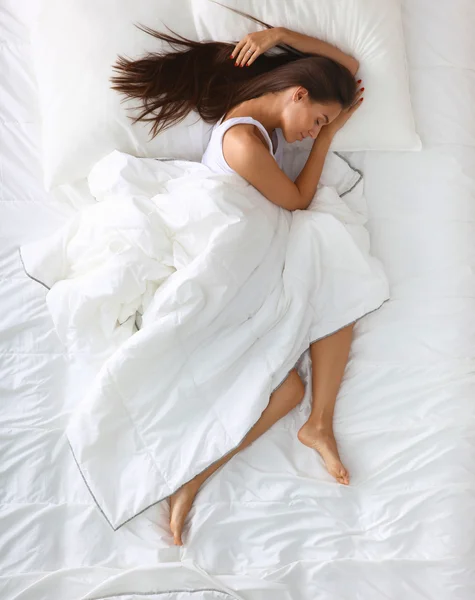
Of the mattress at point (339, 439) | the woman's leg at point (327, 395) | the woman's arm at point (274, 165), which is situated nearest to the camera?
the mattress at point (339, 439)

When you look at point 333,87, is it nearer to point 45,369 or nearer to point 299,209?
point 299,209

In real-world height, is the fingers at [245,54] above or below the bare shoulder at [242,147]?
above

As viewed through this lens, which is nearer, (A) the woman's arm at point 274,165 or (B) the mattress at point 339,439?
(B) the mattress at point 339,439

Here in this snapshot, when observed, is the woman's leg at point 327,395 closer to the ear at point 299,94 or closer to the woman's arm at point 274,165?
the woman's arm at point 274,165

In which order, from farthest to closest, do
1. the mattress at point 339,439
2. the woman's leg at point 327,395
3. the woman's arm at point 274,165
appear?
the woman's arm at point 274,165, the woman's leg at point 327,395, the mattress at point 339,439

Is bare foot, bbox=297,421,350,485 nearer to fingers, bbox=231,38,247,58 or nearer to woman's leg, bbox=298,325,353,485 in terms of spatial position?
woman's leg, bbox=298,325,353,485

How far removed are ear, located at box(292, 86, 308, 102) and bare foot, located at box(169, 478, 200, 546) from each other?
0.80 m

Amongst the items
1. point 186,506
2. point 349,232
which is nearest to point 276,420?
point 186,506

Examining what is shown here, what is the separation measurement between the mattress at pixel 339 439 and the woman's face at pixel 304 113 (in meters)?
0.13

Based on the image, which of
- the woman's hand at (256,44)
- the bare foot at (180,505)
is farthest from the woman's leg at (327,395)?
the woman's hand at (256,44)

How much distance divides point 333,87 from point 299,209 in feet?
0.87

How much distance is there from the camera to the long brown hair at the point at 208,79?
1.34 metres

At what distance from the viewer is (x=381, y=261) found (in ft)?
4.55

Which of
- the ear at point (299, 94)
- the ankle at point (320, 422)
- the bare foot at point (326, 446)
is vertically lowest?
the bare foot at point (326, 446)
